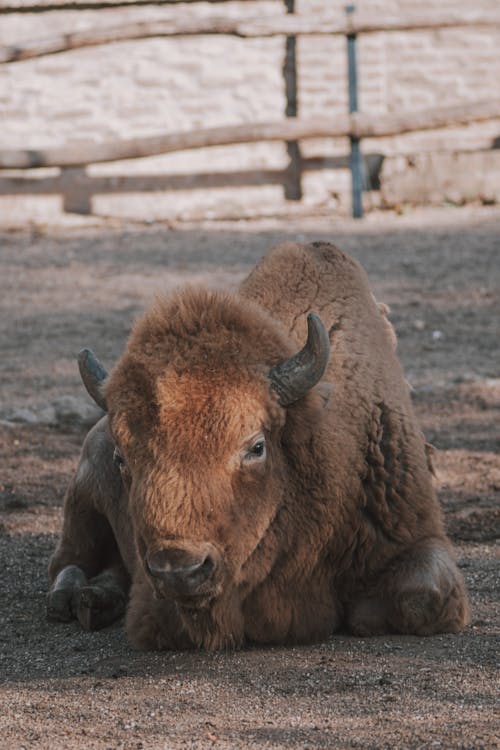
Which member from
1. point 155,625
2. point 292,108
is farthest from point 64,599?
point 292,108

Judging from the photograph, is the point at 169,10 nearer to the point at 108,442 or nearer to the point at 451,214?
the point at 451,214

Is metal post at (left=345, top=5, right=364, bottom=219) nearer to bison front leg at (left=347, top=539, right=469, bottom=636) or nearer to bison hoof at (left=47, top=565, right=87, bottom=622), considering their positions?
bison hoof at (left=47, top=565, right=87, bottom=622)

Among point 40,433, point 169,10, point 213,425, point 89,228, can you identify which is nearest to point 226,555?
point 213,425

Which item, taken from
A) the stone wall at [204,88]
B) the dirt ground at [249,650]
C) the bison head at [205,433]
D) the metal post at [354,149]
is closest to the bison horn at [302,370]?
the bison head at [205,433]

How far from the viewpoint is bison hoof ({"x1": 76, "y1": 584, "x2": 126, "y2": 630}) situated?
524 cm

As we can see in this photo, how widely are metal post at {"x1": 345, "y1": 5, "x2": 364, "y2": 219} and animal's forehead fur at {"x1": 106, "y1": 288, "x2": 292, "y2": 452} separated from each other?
36.4 feet

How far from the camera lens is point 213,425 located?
13.8 ft

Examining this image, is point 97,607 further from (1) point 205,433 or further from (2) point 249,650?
(1) point 205,433

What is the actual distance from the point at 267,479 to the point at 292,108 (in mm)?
12435

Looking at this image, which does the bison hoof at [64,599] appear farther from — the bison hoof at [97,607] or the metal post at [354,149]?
the metal post at [354,149]

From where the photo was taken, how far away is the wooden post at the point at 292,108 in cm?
1614

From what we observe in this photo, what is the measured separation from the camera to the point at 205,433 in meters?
4.19

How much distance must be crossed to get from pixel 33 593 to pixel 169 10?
1144 cm

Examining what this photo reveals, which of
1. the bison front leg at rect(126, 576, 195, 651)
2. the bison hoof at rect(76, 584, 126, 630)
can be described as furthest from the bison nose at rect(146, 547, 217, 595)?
the bison hoof at rect(76, 584, 126, 630)
